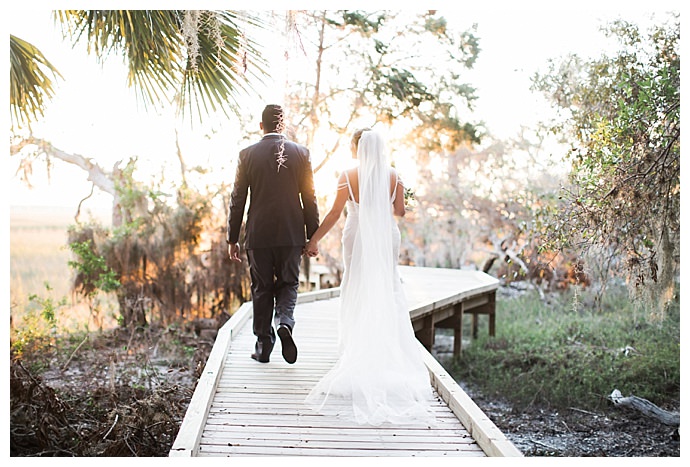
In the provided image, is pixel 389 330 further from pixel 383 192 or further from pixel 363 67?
pixel 363 67

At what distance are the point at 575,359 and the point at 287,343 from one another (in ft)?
14.5

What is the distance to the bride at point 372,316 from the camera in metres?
3.18

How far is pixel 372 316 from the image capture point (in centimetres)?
337

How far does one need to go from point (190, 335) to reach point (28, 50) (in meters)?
3.59

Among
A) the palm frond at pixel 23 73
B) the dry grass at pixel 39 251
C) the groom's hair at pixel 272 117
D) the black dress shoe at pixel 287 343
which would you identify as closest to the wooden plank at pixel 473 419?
the black dress shoe at pixel 287 343

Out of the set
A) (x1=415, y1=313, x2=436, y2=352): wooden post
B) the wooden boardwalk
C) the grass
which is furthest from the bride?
(x1=415, y1=313, x2=436, y2=352): wooden post

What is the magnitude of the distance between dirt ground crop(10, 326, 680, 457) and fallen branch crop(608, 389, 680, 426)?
0.07 metres

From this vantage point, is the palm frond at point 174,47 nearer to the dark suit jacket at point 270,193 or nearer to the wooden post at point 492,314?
the dark suit jacket at point 270,193

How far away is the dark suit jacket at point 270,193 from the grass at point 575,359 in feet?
9.12

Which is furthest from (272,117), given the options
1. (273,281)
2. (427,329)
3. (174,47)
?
(427,329)

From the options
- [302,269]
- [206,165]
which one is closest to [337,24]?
[206,165]

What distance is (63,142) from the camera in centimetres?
874

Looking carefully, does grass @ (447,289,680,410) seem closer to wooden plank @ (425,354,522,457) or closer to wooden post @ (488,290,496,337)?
wooden post @ (488,290,496,337)

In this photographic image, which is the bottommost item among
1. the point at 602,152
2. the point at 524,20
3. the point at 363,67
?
the point at 602,152
